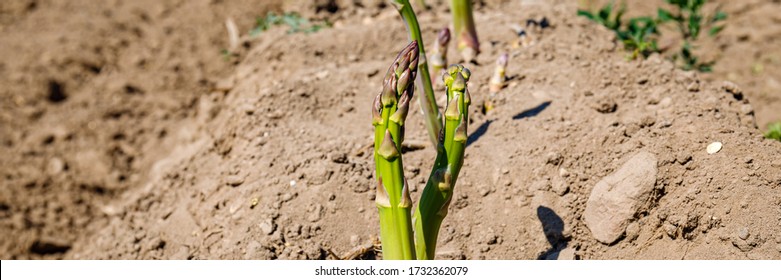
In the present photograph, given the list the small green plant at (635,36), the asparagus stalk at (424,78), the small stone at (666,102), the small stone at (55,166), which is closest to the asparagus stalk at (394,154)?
the asparagus stalk at (424,78)

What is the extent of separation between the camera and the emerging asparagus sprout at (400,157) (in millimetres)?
1976

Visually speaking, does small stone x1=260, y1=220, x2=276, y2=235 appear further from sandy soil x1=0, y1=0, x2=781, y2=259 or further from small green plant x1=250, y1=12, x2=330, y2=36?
small green plant x1=250, y1=12, x2=330, y2=36

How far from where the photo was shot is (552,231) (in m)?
2.45

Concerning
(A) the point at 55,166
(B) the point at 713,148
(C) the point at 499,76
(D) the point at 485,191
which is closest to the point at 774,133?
(B) the point at 713,148

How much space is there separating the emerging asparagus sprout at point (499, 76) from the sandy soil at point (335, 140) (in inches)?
2.6

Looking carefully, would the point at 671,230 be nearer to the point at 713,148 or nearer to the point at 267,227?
the point at 713,148

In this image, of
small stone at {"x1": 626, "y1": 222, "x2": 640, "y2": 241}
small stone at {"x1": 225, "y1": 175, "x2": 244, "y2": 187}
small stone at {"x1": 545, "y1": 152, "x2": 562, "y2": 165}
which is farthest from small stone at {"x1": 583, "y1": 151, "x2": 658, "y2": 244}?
small stone at {"x1": 225, "y1": 175, "x2": 244, "y2": 187}

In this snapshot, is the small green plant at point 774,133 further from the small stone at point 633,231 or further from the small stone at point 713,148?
the small stone at point 633,231

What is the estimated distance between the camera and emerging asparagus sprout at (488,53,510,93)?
3.00 meters

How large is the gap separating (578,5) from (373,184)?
166 centimetres

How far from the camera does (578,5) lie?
3830 mm

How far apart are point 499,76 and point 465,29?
27cm
